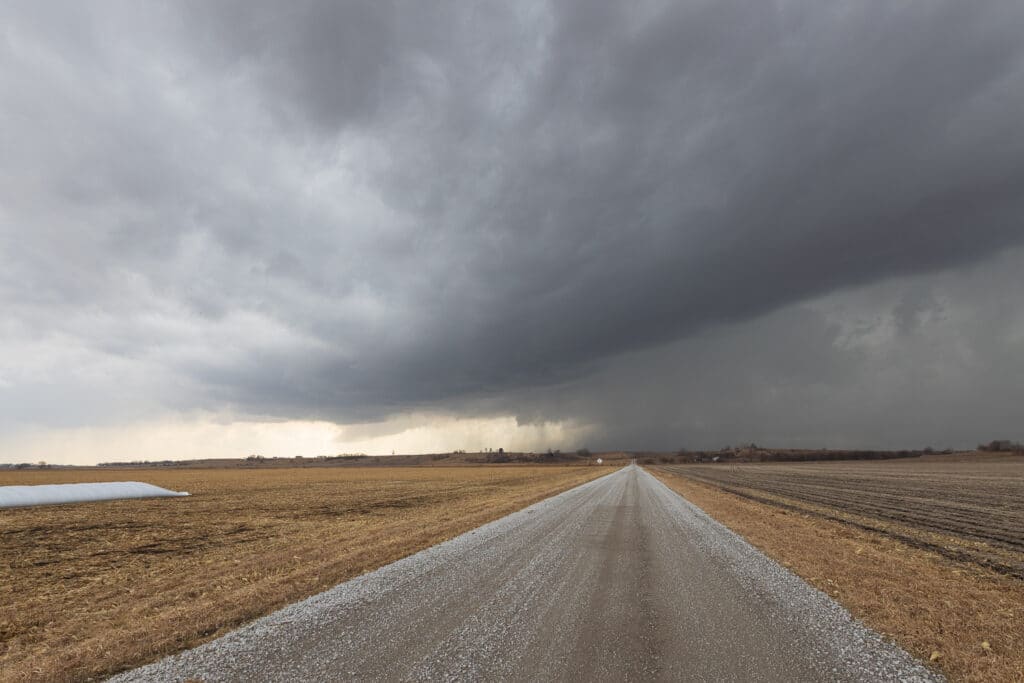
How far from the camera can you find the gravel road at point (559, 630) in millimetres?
6340

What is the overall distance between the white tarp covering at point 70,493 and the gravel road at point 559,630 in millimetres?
45226

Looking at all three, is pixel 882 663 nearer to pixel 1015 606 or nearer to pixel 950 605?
pixel 950 605

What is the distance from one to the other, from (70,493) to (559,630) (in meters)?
55.1

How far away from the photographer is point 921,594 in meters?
10.4

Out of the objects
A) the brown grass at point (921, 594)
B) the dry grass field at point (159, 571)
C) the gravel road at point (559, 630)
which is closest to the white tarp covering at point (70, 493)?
the dry grass field at point (159, 571)

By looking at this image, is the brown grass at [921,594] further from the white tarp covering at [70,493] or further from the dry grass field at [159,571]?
the white tarp covering at [70,493]

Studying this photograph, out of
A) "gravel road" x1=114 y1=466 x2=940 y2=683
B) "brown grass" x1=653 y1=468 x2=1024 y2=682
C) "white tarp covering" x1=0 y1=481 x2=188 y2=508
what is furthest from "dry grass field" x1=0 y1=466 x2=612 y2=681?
"white tarp covering" x1=0 y1=481 x2=188 y2=508

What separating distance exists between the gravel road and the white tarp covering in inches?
1781

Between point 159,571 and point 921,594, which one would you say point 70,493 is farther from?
point 921,594

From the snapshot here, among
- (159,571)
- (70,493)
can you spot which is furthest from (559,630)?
(70,493)

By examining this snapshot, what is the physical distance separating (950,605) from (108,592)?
19.6m

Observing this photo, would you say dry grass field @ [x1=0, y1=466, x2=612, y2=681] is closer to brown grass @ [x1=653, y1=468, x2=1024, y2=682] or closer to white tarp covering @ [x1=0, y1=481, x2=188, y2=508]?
brown grass @ [x1=653, y1=468, x2=1024, y2=682]

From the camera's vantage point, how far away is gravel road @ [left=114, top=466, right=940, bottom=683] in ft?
20.8

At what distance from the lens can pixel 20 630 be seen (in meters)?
9.37
